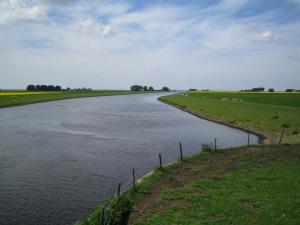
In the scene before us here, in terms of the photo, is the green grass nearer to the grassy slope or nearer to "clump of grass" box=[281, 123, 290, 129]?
the grassy slope

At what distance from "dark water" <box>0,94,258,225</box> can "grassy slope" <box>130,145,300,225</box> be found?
377 centimetres

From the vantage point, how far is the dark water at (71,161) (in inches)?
709

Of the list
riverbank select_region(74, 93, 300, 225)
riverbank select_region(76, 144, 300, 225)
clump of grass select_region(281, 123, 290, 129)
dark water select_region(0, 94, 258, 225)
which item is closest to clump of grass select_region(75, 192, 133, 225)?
riverbank select_region(76, 144, 300, 225)

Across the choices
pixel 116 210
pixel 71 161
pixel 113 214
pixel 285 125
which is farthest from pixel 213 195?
pixel 285 125

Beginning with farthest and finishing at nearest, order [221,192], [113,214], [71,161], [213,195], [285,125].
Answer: [285,125]
[71,161]
[221,192]
[213,195]
[113,214]

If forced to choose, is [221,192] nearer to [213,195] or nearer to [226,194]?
[226,194]

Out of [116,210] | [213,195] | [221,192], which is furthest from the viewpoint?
[221,192]

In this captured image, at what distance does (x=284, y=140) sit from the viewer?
37781mm

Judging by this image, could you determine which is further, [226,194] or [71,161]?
[71,161]

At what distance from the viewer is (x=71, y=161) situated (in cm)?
2825

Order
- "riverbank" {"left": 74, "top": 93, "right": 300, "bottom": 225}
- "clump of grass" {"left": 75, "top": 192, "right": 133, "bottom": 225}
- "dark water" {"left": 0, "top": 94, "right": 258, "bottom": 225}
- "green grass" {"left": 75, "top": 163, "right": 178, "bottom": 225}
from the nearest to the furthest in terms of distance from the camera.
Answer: "clump of grass" {"left": 75, "top": 192, "right": 133, "bottom": 225} → "green grass" {"left": 75, "top": 163, "right": 178, "bottom": 225} → "riverbank" {"left": 74, "top": 93, "right": 300, "bottom": 225} → "dark water" {"left": 0, "top": 94, "right": 258, "bottom": 225}

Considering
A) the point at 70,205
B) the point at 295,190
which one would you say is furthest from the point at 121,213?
the point at 295,190

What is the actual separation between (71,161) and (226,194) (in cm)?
1525

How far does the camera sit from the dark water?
18000 millimetres
